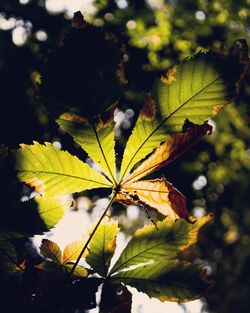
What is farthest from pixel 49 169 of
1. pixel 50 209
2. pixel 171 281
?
pixel 171 281

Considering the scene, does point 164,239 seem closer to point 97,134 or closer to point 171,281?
point 171,281

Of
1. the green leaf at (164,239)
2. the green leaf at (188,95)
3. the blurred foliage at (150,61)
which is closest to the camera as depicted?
the green leaf at (188,95)

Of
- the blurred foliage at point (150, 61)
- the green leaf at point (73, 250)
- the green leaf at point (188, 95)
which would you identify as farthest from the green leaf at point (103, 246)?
the blurred foliage at point (150, 61)

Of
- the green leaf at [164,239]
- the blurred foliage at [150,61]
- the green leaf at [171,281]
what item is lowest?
the green leaf at [171,281]

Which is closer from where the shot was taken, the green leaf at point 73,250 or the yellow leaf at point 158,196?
the yellow leaf at point 158,196

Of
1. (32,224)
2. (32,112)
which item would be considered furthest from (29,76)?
(32,224)

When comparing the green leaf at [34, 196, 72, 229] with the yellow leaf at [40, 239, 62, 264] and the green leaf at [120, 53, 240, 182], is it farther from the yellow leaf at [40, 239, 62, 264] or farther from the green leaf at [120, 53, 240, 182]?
the green leaf at [120, 53, 240, 182]

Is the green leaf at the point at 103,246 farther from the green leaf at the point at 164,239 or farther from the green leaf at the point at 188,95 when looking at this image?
the green leaf at the point at 188,95
